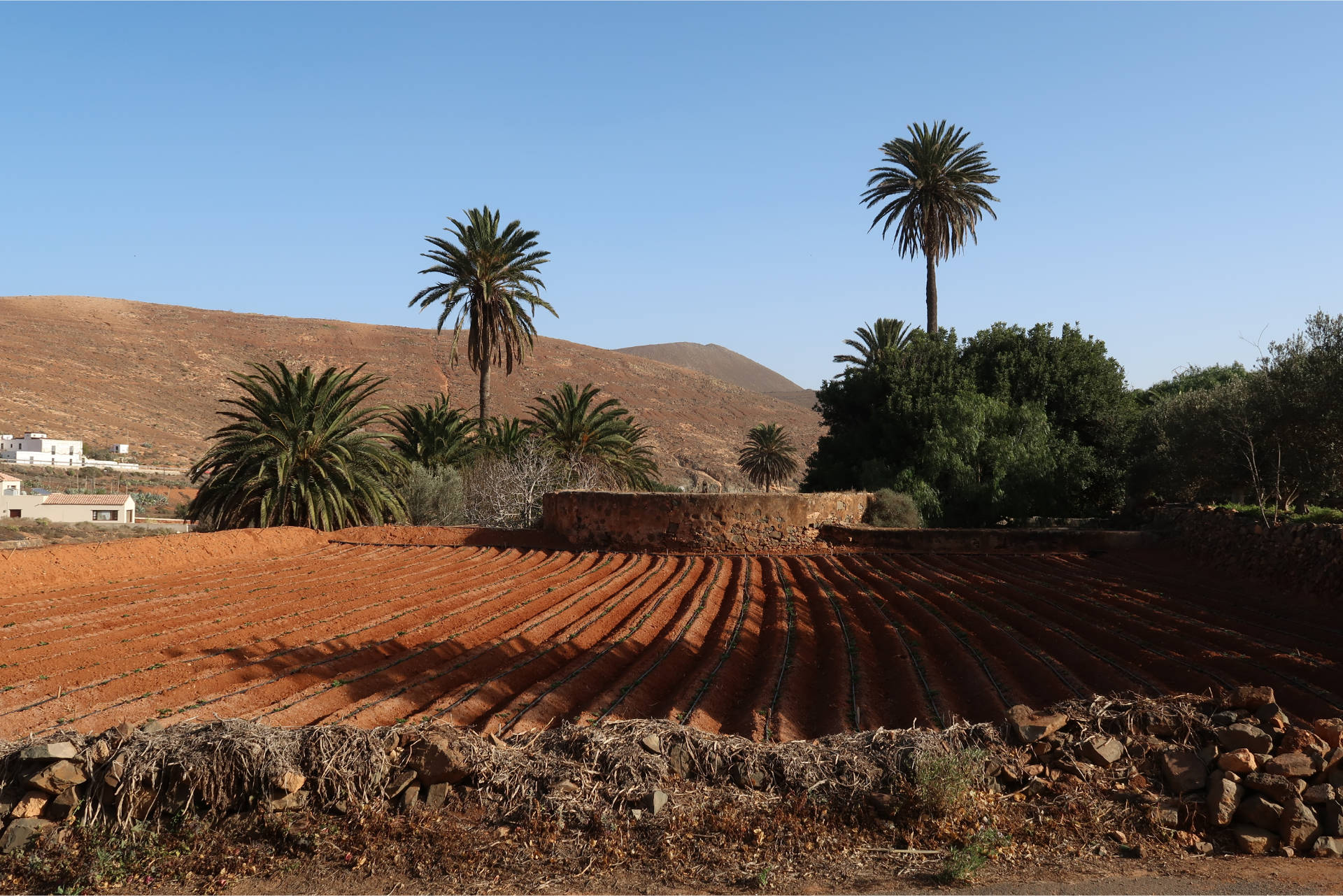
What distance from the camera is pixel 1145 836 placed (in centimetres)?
507

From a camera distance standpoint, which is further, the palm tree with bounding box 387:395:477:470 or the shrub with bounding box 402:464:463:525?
the palm tree with bounding box 387:395:477:470

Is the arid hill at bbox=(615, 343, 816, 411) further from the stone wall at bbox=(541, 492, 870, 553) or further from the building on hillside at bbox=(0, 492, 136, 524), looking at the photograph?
the stone wall at bbox=(541, 492, 870, 553)

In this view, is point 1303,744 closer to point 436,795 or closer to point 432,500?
point 436,795

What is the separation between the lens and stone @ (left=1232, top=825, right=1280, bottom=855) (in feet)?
16.3

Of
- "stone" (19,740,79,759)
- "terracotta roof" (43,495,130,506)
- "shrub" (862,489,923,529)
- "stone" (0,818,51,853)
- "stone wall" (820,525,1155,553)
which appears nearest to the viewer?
"stone" (0,818,51,853)

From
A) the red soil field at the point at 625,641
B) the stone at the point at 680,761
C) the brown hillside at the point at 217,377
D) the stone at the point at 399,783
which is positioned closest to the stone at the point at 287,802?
the stone at the point at 399,783

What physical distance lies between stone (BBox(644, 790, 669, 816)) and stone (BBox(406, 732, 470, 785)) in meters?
1.12

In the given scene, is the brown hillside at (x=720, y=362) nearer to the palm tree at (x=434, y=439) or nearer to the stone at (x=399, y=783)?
the palm tree at (x=434, y=439)

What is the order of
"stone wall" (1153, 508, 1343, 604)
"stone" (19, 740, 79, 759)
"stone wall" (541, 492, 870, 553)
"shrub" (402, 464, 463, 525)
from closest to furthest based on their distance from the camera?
"stone" (19, 740, 79, 759) < "stone wall" (1153, 508, 1343, 604) < "stone wall" (541, 492, 870, 553) < "shrub" (402, 464, 463, 525)

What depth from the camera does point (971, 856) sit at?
183 inches

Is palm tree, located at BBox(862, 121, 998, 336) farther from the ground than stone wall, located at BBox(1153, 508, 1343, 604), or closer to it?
farther from the ground

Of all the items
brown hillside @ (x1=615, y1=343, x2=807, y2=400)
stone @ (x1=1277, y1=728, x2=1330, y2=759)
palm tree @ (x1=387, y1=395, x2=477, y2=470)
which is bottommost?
stone @ (x1=1277, y1=728, x2=1330, y2=759)

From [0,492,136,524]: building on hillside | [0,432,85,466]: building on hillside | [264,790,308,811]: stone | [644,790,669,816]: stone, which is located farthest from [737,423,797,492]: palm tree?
[264,790,308,811]: stone

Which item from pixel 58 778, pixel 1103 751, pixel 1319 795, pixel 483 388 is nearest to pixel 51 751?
pixel 58 778
